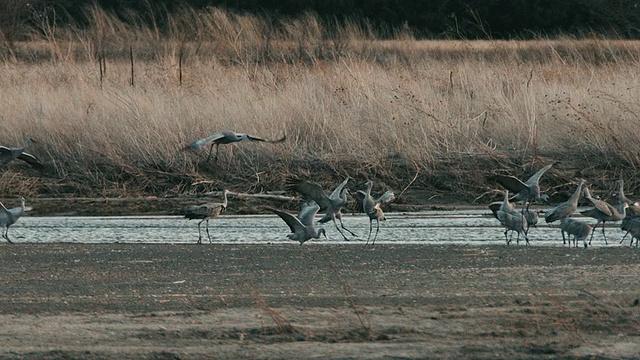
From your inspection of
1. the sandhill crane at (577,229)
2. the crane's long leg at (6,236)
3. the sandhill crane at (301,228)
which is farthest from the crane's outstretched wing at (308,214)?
the crane's long leg at (6,236)

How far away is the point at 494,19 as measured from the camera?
37844 mm

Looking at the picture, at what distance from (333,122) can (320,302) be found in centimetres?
838

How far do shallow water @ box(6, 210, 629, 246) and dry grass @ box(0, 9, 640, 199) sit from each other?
154 cm

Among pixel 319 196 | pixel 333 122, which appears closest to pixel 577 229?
pixel 319 196

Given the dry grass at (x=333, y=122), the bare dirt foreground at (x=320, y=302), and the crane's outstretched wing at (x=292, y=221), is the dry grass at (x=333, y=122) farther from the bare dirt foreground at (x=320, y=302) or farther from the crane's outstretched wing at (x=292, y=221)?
the bare dirt foreground at (x=320, y=302)

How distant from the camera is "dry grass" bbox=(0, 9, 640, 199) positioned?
1536cm

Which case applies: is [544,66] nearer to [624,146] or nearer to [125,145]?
[624,146]

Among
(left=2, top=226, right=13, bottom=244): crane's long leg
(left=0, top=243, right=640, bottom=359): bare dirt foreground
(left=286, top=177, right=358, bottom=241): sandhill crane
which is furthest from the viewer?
(left=2, top=226, right=13, bottom=244): crane's long leg

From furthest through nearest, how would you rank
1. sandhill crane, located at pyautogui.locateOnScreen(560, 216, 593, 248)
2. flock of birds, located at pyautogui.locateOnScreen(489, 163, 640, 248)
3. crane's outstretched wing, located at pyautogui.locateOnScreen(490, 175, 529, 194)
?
1. crane's outstretched wing, located at pyautogui.locateOnScreen(490, 175, 529, 194)
2. flock of birds, located at pyautogui.locateOnScreen(489, 163, 640, 248)
3. sandhill crane, located at pyautogui.locateOnScreen(560, 216, 593, 248)

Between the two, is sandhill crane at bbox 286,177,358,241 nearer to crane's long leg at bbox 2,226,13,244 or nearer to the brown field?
the brown field

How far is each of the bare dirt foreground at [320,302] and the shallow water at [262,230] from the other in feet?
3.06

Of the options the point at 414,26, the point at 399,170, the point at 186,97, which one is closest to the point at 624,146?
the point at 399,170

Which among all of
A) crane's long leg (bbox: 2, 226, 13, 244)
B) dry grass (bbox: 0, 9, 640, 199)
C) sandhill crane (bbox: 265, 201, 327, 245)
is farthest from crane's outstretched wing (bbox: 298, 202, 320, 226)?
dry grass (bbox: 0, 9, 640, 199)

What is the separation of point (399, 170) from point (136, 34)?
907 cm
